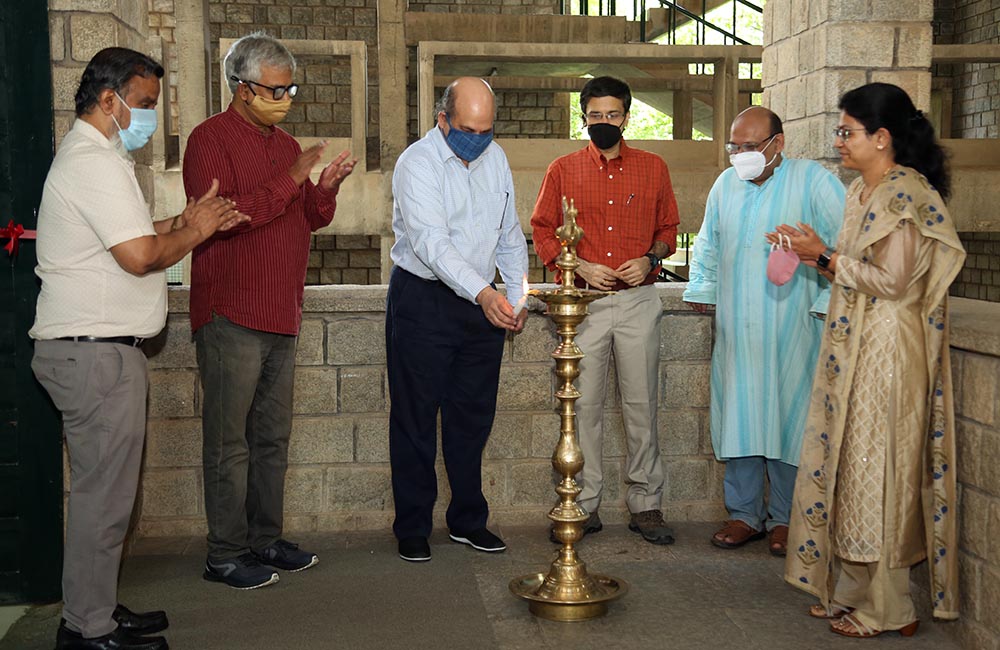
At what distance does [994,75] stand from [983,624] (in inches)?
452

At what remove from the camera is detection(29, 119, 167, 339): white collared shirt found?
2949 mm

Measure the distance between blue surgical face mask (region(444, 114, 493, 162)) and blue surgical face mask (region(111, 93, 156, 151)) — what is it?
109 cm

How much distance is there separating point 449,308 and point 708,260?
1079mm

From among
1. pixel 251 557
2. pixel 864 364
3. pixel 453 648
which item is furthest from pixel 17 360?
pixel 864 364

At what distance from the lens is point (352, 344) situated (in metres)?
4.36

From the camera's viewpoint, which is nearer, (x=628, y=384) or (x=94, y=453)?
(x=94, y=453)

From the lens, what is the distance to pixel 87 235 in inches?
118

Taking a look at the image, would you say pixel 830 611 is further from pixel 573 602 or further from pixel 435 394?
pixel 435 394

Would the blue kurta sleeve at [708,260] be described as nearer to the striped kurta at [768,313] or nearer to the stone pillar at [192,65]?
the striped kurta at [768,313]

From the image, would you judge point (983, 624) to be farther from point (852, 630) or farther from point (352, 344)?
point (352, 344)

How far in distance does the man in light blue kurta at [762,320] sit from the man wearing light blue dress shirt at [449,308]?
32.5 inches

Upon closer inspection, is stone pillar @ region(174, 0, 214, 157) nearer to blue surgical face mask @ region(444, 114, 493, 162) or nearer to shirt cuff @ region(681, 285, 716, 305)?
blue surgical face mask @ region(444, 114, 493, 162)

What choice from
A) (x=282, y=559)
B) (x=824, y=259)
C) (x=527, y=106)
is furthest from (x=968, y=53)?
(x=282, y=559)

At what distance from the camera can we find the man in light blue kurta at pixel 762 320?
410 cm
